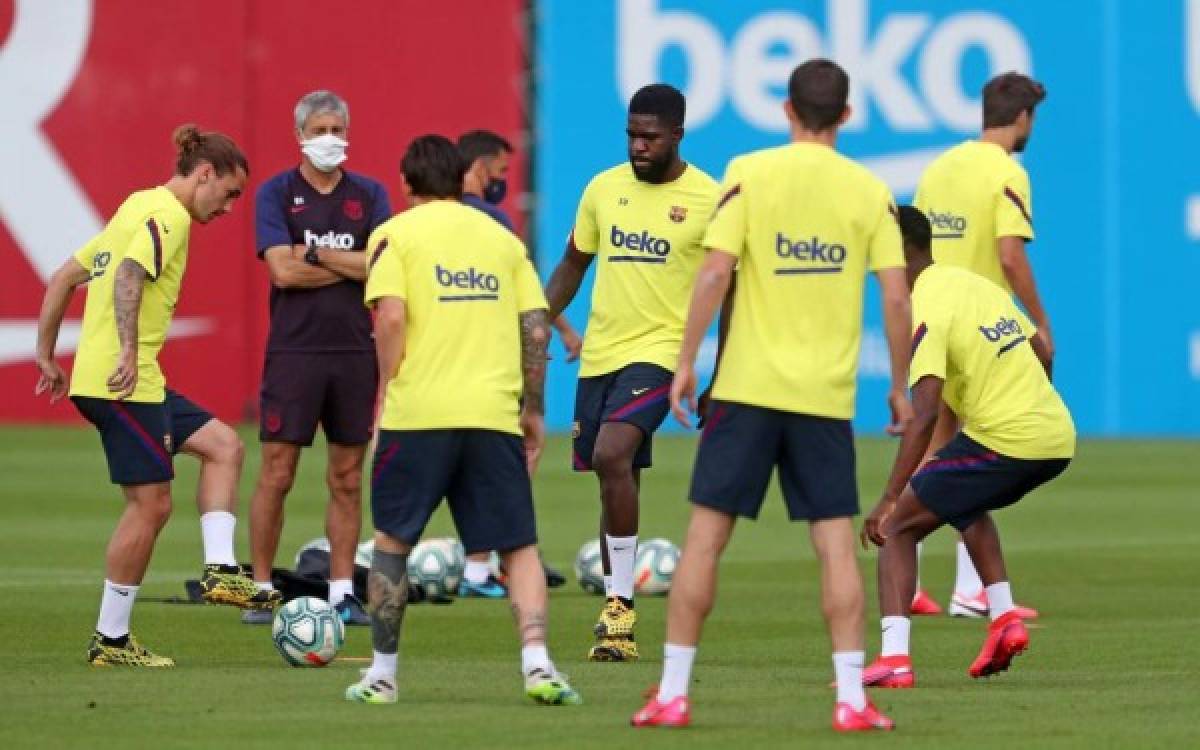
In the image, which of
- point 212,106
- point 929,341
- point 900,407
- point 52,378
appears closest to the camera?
point 900,407

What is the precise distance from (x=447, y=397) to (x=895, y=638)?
224 centimetres

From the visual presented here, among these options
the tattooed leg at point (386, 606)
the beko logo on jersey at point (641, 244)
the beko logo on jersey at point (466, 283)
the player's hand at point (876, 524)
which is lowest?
the tattooed leg at point (386, 606)

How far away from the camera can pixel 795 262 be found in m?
9.23

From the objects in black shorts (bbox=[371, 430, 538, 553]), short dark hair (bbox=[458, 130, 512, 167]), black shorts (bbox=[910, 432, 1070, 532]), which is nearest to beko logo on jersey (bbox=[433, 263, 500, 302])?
black shorts (bbox=[371, 430, 538, 553])

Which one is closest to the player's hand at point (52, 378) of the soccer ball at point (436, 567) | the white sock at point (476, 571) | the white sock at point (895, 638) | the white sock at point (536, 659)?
the soccer ball at point (436, 567)

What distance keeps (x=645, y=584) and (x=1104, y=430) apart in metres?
14.4

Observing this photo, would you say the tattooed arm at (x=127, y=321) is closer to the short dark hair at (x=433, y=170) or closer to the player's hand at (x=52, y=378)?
the player's hand at (x=52, y=378)

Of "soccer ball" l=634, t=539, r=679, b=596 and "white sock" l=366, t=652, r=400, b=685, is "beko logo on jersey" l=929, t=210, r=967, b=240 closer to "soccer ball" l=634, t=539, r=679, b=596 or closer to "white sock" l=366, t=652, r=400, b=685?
"soccer ball" l=634, t=539, r=679, b=596

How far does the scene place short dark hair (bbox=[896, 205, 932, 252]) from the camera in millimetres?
11359

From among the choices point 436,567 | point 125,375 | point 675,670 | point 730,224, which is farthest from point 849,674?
point 436,567

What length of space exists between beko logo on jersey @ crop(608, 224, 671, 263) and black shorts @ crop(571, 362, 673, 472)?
0.48m

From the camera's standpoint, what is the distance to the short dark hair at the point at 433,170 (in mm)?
9805

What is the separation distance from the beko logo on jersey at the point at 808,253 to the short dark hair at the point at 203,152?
135 inches

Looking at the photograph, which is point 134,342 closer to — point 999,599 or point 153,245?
point 153,245
